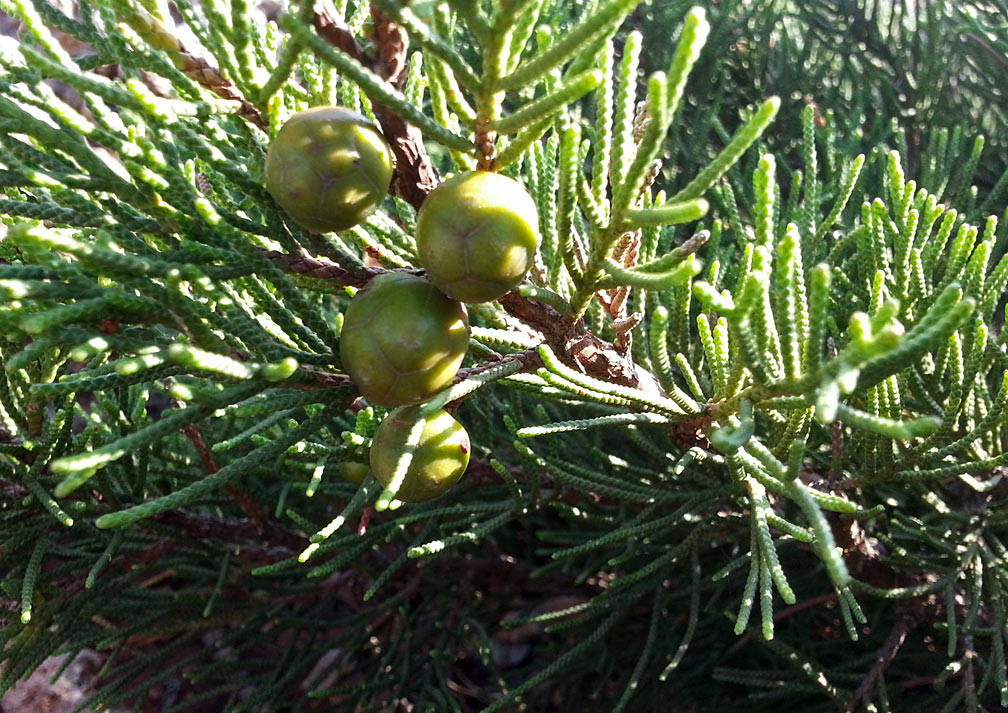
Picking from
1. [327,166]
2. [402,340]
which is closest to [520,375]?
[402,340]

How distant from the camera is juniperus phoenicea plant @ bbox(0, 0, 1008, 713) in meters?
1.06

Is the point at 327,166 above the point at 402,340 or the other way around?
above

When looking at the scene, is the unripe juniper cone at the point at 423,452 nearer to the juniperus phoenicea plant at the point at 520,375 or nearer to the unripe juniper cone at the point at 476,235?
the juniperus phoenicea plant at the point at 520,375

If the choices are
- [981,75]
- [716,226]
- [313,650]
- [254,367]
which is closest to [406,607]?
[313,650]

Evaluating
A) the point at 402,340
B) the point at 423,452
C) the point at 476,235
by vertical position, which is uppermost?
the point at 476,235

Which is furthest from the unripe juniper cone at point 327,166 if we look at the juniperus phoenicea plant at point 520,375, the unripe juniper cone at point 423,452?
the unripe juniper cone at point 423,452

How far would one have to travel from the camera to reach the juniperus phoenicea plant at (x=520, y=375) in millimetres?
1063

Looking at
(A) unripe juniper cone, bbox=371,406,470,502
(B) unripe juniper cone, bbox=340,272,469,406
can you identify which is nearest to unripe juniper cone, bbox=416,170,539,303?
(B) unripe juniper cone, bbox=340,272,469,406

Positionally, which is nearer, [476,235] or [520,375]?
[476,235]

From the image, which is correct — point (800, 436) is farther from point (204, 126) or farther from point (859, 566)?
point (204, 126)

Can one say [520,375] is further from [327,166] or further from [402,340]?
[327,166]

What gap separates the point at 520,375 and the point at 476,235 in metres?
0.41

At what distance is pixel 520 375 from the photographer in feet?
4.43

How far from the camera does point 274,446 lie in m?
1.16
